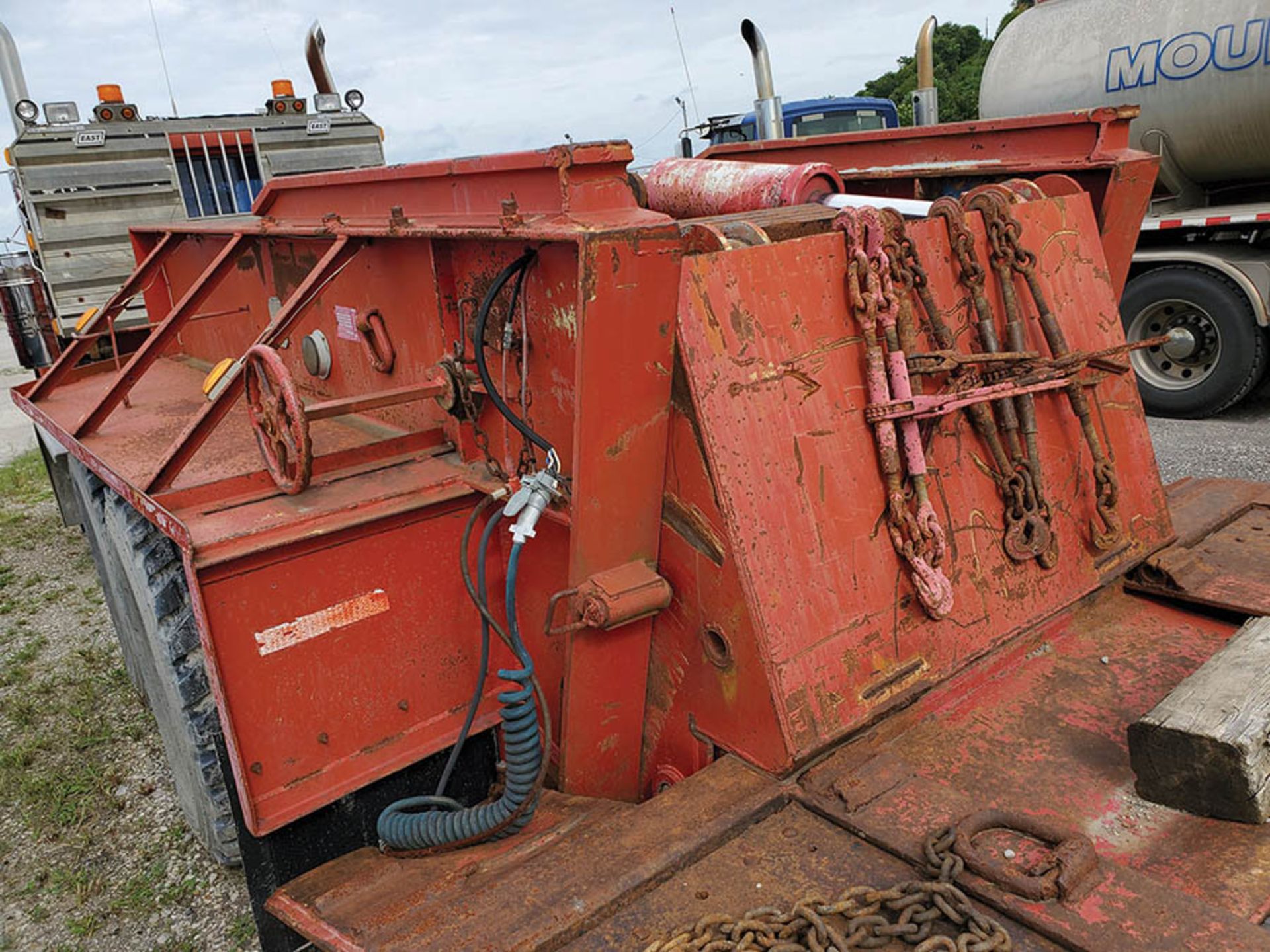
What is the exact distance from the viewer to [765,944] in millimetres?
1521

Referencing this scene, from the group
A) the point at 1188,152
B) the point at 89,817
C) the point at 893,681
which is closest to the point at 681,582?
the point at 893,681

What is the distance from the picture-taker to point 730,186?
3.19 m

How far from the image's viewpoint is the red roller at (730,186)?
9.82ft

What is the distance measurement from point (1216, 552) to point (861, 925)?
199 cm

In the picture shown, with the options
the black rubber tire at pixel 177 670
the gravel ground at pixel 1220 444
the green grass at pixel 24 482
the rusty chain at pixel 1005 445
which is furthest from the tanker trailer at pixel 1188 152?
the green grass at pixel 24 482

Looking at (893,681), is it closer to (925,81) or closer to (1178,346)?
(925,81)

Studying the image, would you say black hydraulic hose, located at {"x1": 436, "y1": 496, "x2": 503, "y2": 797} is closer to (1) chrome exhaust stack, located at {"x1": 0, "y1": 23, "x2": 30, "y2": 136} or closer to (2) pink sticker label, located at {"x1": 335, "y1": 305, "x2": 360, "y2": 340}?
(2) pink sticker label, located at {"x1": 335, "y1": 305, "x2": 360, "y2": 340}

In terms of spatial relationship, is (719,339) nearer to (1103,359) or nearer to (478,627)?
(478,627)

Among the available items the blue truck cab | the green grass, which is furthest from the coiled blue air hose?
the blue truck cab

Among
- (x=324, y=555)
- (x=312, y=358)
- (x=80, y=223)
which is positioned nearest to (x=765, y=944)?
(x=324, y=555)

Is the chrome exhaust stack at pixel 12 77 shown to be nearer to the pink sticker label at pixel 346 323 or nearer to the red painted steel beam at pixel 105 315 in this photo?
the red painted steel beam at pixel 105 315

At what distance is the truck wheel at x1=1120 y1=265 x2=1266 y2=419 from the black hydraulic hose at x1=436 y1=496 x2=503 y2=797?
5536 millimetres

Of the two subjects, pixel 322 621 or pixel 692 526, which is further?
pixel 322 621

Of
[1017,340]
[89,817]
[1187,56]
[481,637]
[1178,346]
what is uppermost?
[1187,56]
